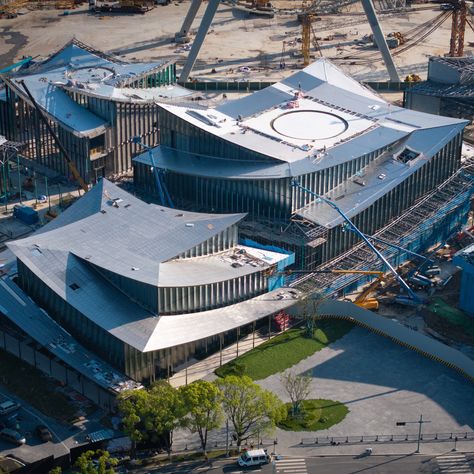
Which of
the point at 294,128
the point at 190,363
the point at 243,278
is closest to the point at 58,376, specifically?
the point at 190,363

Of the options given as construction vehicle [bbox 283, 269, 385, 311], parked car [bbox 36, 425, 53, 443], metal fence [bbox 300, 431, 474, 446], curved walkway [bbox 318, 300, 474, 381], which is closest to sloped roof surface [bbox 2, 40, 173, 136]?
construction vehicle [bbox 283, 269, 385, 311]

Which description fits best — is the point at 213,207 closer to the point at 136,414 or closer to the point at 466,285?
the point at 466,285

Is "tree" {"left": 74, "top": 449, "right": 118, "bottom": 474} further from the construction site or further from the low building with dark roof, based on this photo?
the low building with dark roof

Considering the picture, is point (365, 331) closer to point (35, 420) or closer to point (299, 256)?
point (299, 256)

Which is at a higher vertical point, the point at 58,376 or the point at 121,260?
the point at 121,260

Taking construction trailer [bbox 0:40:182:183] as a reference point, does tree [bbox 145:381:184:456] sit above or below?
below

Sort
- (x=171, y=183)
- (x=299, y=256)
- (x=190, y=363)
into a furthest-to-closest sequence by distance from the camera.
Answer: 1. (x=171, y=183)
2. (x=299, y=256)
3. (x=190, y=363)

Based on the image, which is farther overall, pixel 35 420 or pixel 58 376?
pixel 58 376
